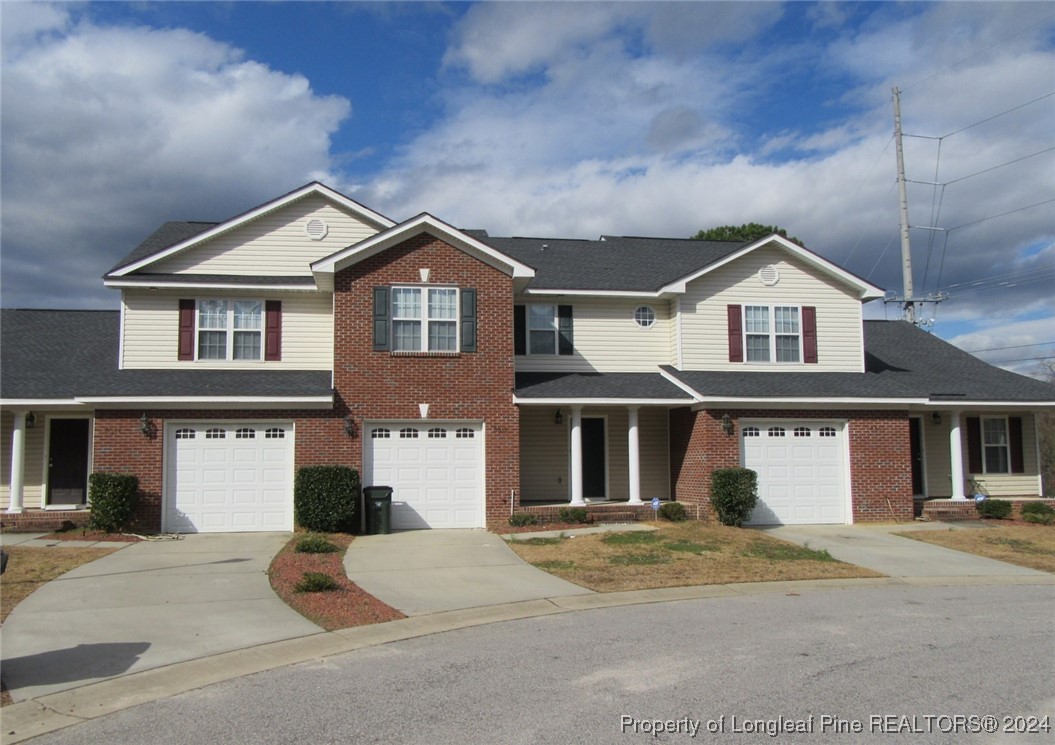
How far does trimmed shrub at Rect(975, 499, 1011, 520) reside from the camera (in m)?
20.9

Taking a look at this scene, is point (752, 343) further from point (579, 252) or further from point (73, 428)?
point (73, 428)

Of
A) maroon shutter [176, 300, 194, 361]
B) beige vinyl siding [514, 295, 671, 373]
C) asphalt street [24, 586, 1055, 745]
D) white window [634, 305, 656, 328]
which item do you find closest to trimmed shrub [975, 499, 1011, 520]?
beige vinyl siding [514, 295, 671, 373]

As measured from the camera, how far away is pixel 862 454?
20125 mm

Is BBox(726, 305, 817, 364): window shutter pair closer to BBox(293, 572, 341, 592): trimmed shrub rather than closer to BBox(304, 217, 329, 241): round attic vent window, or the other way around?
BBox(304, 217, 329, 241): round attic vent window

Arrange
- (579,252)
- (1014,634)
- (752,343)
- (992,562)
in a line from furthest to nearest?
(579,252)
(752,343)
(992,562)
(1014,634)

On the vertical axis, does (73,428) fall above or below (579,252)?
below

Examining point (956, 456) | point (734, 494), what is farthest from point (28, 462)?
point (956, 456)

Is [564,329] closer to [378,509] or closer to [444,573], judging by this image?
[378,509]

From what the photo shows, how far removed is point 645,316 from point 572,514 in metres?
5.84

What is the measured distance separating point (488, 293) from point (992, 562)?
36.8 feet

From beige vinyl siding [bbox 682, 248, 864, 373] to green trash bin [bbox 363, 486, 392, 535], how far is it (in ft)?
26.4

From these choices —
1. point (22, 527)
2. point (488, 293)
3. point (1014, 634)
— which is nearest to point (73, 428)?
point (22, 527)

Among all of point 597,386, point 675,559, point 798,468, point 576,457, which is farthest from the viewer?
point 597,386

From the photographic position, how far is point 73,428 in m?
20.1
